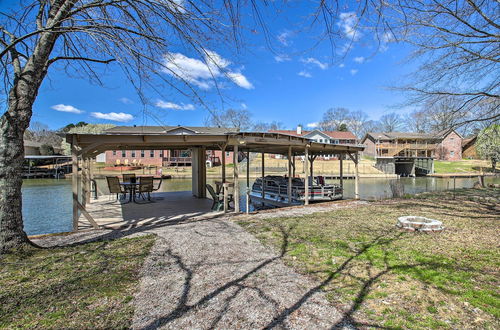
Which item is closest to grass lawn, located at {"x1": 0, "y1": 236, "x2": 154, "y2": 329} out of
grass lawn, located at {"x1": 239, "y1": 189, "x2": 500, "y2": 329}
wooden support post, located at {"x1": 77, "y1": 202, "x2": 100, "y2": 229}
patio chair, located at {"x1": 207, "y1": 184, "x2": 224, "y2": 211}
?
wooden support post, located at {"x1": 77, "y1": 202, "x2": 100, "y2": 229}

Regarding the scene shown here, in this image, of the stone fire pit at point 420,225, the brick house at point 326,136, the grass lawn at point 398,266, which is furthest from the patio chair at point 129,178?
the brick house at point 326,136

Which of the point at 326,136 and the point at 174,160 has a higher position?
the point at 326,136

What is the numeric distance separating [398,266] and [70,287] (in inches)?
174

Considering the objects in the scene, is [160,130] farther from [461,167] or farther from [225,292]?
[461,167]

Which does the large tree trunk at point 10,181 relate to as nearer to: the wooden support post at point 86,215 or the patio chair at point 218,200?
the wooden support post at point 86,215

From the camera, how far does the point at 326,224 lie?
6.81 metres

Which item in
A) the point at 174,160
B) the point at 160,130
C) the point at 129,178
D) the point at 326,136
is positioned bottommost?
the point at 129,178

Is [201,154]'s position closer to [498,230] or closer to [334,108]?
[498,230]

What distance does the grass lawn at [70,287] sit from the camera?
8.73ft

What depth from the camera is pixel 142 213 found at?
8.22m

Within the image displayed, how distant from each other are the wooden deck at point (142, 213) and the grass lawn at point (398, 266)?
1.93 metres

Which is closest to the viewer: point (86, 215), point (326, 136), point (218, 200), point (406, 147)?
point (86, 215)

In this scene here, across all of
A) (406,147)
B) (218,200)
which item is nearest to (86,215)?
(218,200)

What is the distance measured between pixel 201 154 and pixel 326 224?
270 inches
